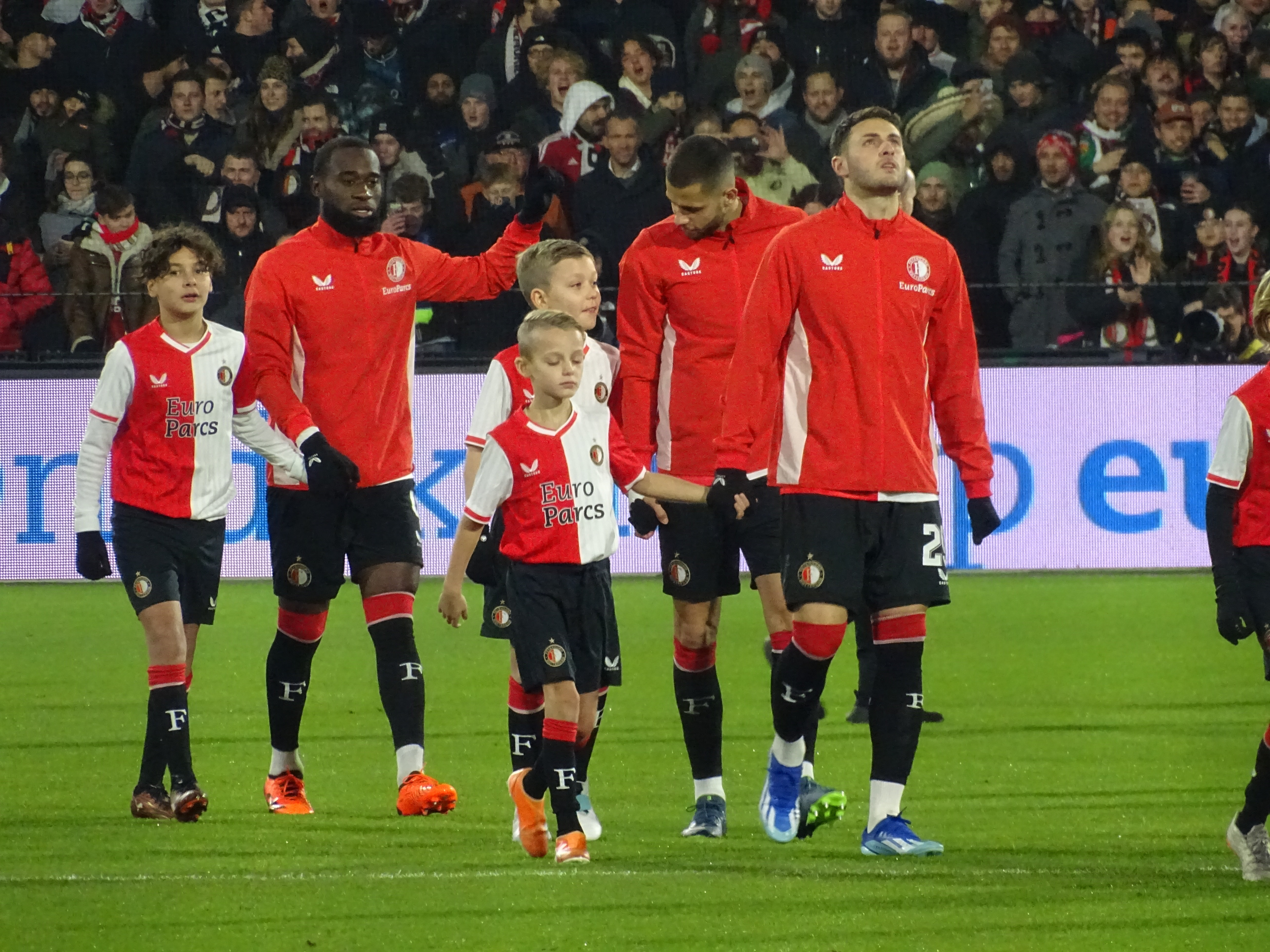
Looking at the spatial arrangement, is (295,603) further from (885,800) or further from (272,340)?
(885,800)

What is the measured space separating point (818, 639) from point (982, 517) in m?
0.57

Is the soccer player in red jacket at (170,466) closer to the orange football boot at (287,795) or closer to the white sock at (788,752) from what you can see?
the orange football boot at (287,795)

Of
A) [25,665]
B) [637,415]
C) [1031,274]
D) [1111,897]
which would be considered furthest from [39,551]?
[1111,897]

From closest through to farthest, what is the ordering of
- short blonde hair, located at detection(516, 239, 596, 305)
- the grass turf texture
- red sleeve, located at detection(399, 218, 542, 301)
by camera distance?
the grass turf texture
short blonde hair, located at detection(516, 239, 596, 305)
red sleeve, located at detection(399, 218, 542, 301)

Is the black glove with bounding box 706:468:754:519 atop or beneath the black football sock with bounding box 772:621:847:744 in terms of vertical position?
atop

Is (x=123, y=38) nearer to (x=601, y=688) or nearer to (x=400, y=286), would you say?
(x=400, y=286)

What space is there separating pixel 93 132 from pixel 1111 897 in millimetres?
12757

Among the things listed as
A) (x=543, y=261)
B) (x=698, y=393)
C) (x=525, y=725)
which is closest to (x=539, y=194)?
(x=543, y=261)

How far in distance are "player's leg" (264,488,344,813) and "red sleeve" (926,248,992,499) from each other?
204 centimetres

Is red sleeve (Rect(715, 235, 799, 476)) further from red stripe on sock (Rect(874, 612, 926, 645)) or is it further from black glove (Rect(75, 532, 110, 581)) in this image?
black glove (Rect(75, 532, 110, 581))

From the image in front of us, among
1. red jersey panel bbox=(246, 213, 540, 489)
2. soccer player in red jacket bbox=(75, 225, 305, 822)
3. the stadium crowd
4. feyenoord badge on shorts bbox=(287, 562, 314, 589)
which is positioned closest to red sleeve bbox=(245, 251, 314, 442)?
red jersey panel bbox=(246, 213, 540, 489)

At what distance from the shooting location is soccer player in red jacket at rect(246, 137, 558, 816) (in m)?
6.74

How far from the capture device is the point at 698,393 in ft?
21.5

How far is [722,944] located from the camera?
465cm
